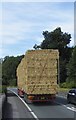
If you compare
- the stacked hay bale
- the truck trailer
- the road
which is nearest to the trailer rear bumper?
the truck trailer

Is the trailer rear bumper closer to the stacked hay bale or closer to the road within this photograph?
the stacked hay bale

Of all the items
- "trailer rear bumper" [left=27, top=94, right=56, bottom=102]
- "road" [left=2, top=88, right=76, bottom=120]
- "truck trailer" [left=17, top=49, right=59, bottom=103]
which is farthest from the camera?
"truck trailer" [left=17, top=49, right=59, bottom=103]

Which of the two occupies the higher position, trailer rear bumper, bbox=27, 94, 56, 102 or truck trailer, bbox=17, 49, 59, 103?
truck trailer, bbox=17, 49, 59, 103

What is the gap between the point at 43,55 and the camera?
31.3 m

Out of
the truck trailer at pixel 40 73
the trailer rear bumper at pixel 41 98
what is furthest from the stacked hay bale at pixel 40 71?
the trailer rear bumper at pixel 41 98

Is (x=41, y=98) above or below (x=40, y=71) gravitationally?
below

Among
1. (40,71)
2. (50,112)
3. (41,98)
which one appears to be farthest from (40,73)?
(50,112)

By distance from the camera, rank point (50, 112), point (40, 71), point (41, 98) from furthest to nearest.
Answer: point (40, 71) → point (41, 98) → point (50, 112)

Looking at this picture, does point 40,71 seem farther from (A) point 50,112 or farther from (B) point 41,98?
(A) point 50,112

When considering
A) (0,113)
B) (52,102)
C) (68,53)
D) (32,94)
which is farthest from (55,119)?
(68,53)

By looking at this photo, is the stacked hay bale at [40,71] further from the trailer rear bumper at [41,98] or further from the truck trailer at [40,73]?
the trailer rear bumper at [41,98]

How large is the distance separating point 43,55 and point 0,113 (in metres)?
15.5

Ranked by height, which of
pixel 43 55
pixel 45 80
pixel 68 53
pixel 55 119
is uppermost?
pixel 68 53

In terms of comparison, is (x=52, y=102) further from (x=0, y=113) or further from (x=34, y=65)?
(x=0, y=113)
